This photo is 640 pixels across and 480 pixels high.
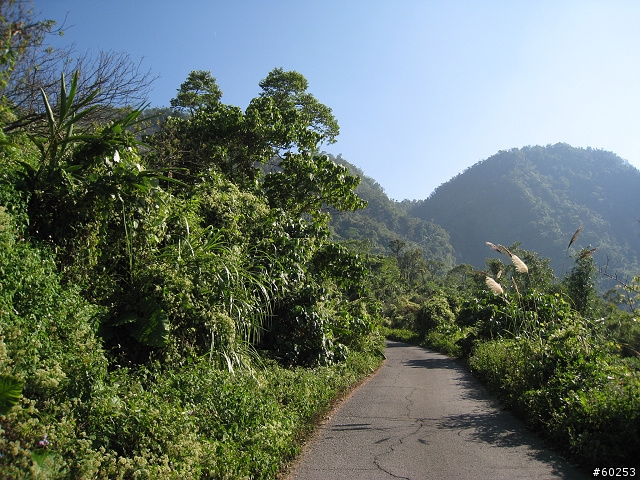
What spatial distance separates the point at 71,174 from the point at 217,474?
378cm

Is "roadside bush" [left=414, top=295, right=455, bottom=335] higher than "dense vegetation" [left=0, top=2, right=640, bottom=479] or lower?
lower

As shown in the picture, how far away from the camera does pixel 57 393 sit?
429 cm

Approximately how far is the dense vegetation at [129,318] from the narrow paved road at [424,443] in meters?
0.53

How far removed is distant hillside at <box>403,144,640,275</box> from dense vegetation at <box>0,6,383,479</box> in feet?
305

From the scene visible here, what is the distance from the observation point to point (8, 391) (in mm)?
3477

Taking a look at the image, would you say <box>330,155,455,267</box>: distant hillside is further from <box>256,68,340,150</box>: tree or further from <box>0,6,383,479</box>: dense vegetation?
<box>0,6,383,479</box>: dense vegetation

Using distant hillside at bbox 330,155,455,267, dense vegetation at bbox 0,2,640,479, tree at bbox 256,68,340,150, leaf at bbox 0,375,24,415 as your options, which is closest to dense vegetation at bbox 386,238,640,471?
dense vegetation at bbox 0,2,640,479

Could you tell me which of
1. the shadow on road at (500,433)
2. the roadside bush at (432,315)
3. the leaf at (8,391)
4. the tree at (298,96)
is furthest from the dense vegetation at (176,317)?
the roadside bush at (432,315)

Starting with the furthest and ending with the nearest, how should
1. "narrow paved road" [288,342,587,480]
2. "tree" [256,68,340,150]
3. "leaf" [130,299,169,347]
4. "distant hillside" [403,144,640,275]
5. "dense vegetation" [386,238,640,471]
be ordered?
"distant hillside" [403,144,640,275]
"tree" [256,68,340,150]
"leaf" [130,299,169,347]
"dense vegetation" [386,238,640,471]
"narrow paved road" [288,342,587,480]

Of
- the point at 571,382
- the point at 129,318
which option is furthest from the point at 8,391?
the point at 571,382

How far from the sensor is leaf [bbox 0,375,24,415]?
3.46 meters

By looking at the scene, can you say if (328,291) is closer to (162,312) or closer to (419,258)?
(162,312)

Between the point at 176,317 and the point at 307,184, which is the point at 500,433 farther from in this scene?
the point at 307,184

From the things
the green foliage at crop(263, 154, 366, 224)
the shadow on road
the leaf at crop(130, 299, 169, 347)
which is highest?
the green foliage at crop(263, 154, 366, 224)
